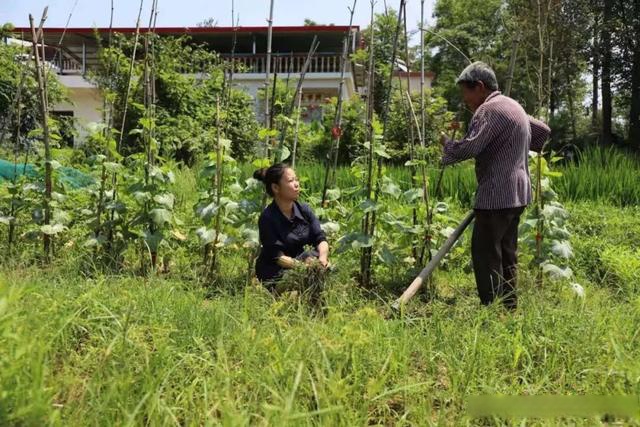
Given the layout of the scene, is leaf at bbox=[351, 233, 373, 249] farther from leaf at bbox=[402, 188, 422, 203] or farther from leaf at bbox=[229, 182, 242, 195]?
leaf at bbox=[229, 182, 242, 195]

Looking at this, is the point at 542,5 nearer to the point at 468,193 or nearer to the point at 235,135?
the point at 468,193

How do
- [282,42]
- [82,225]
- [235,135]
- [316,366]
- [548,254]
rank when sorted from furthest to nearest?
[282,42]
[235,135]
[82,225]
[548,254]
[316,366]

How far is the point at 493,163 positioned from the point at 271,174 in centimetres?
133

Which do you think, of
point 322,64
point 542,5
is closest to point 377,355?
point 542,5

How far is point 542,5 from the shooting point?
4074 millimetres

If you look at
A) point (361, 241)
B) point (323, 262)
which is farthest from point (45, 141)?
point (361, 241)

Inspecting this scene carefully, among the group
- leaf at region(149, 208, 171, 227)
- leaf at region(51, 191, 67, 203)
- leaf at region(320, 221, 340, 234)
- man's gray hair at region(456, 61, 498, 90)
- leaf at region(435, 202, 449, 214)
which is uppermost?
man's gray hair at region(456, 61, 498, 90)

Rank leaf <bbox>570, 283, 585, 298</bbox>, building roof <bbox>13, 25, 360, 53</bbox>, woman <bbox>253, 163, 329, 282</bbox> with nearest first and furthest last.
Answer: leaf <bbox>570, 283, 585, 298</bbox>
woman <bbox>253, 163, 329, 282</bbox>
building roof <bbox>13, 25, 360, 53</bbox>

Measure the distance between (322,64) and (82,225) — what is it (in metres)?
15.0

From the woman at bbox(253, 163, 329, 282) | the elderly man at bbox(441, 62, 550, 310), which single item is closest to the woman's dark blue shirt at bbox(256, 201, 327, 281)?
the woman at bbox(253, 163, 329, 282)

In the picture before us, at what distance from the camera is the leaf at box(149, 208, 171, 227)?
387cm

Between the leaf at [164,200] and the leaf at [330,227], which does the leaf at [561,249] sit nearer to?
the leaf at [330,227]

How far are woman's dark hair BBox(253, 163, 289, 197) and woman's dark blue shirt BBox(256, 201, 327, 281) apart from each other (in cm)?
14

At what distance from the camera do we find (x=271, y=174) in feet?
11.8
